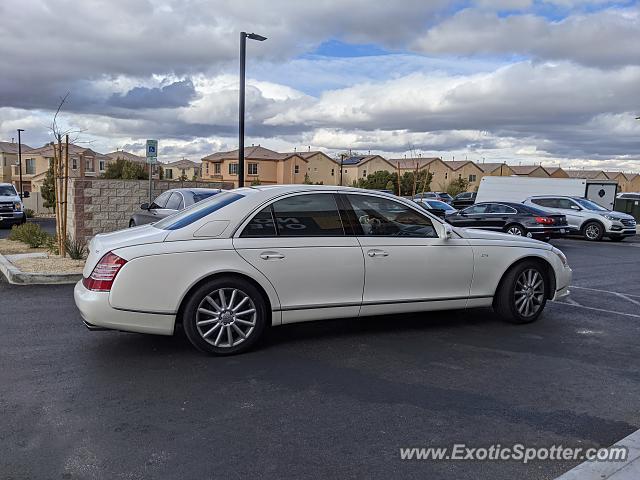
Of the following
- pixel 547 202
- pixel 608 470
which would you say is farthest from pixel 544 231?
pixel 608 470

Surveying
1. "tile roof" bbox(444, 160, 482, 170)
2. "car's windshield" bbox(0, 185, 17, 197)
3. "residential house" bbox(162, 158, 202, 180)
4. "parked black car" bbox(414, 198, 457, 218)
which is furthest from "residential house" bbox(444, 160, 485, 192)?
"car's windshield" bbox(0, 185, 17, 197)

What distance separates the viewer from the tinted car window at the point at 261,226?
5.34m

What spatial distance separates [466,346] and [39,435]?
12.6 feet

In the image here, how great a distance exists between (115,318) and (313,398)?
1.89 meters

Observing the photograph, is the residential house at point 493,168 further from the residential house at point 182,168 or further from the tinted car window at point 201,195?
the tinted car window at point 201,195

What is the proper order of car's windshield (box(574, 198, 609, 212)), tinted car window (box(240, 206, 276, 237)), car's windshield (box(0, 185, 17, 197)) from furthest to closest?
car's windshield (box(0, 185, 17, 197))
car's windshield (box(574, 198, 609, 212))
tinted car window (box(240, 206, 276, 237))

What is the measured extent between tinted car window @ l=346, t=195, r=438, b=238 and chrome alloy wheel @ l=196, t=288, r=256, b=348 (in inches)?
56.3

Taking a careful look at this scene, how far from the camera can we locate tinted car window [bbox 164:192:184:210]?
11.2 m

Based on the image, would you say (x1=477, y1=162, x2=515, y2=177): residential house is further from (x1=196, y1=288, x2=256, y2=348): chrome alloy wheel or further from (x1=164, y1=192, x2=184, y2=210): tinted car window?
(x1=196, y1=288, x2=256, y2=348): chrome alloy wheel

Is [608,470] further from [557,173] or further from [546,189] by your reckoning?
[557,173]

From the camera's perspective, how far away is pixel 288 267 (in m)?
5.30

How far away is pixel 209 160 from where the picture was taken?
265 ft

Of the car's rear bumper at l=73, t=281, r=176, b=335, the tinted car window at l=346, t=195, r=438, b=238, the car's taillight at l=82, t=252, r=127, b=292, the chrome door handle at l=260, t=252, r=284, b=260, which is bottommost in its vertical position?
the car's rear bumper at l=73, t=281, r=176, b=335

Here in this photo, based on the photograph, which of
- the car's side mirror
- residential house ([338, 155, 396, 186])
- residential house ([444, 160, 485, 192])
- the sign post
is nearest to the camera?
the car's side mirror
